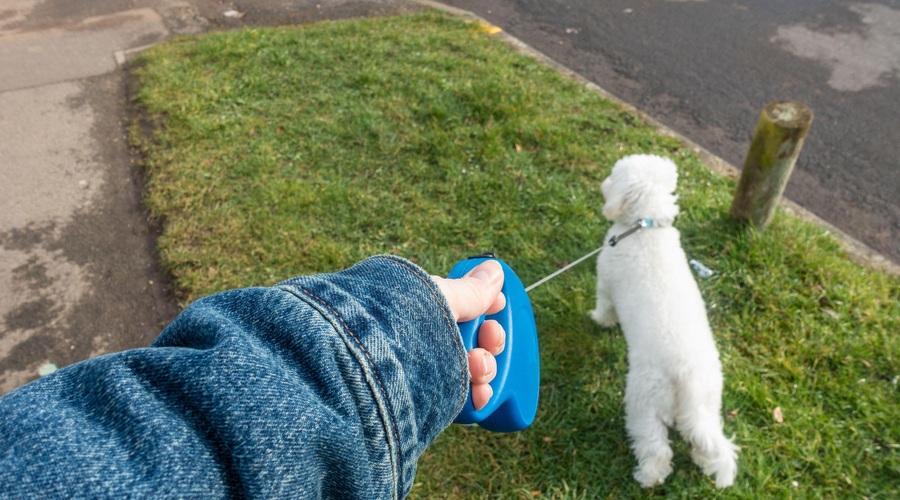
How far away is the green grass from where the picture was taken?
8.45 feet

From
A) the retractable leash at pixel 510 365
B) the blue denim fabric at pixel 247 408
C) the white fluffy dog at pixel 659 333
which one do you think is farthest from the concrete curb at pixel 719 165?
the blue denim fabric at pixel 247 408

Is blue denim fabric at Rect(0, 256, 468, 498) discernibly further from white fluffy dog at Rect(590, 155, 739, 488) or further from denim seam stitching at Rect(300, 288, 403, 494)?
white fluffy dog at Rect(590, 155, 739, 488)

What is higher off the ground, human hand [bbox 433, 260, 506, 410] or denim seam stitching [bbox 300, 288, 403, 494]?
denim seam stitching [bbox 300, 288, 403, 494]

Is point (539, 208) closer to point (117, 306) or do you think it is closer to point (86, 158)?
point (117, 306)

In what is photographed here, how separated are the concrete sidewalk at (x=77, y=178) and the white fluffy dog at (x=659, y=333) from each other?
2.65m

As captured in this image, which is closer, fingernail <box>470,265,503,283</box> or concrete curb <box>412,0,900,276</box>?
fingernail <box>470,265,503,283</box>

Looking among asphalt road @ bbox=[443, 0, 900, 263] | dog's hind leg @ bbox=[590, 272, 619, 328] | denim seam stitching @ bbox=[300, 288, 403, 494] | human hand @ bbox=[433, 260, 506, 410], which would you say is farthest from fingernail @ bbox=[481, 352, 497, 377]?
asphalt road @ bbox=[443, 0, 900, 263]

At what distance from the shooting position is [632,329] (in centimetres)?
252

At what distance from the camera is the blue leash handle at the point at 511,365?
1.54m

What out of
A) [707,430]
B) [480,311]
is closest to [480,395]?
[480,311]

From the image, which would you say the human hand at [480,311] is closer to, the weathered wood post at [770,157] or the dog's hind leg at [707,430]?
the dog's hind leg at [707,430]

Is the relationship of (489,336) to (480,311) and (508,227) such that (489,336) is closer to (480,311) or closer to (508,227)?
(480,311)

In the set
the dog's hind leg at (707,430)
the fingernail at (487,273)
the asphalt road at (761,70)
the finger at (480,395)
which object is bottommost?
the dog's hind leg at (707,430)

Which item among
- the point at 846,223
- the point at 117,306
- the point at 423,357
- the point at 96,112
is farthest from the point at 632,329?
the point at 96,112
